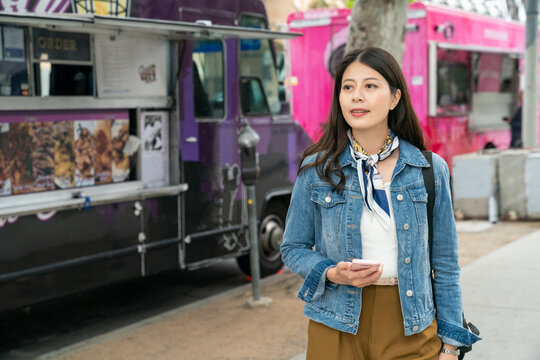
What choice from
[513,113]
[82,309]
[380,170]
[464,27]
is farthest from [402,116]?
[513,113]

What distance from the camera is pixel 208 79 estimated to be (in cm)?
718

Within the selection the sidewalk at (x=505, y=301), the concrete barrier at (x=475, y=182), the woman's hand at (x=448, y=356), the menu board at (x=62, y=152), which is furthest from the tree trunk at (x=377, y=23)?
the woman's hand at (x=448, y=356)

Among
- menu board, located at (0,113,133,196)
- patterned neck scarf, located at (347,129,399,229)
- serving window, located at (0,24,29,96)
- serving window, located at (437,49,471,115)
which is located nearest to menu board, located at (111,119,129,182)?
menu board, located at (0,113,133,196)

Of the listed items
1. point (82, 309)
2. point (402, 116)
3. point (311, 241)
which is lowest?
point (82, 309)

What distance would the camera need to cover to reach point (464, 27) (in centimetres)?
1340

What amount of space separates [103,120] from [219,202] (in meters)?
1.51

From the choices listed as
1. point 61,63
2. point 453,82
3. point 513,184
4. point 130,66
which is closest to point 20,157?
point 61,63

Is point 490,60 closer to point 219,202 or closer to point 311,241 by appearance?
point 219,202

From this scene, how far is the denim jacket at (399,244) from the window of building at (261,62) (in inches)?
201

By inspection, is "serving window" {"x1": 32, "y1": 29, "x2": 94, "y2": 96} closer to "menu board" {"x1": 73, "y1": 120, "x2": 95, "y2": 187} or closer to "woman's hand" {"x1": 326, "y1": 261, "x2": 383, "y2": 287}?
"menu board" {"x1": 73, "y1": 120, "x2": 95, "y2": 187}

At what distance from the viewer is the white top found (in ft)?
8.46

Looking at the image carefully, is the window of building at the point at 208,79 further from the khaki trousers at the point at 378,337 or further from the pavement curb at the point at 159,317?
the khaki trousers at the point at 378,337

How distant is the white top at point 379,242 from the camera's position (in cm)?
258

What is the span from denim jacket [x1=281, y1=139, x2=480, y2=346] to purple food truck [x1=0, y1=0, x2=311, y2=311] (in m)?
2.91
